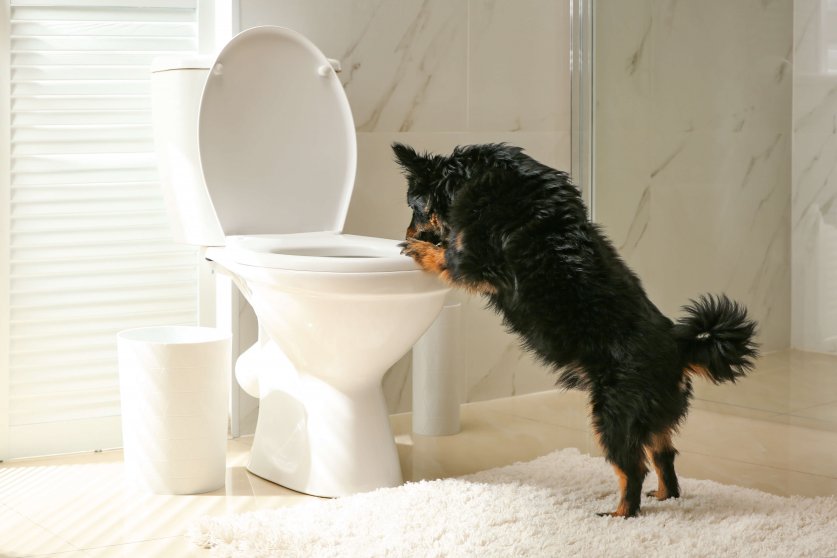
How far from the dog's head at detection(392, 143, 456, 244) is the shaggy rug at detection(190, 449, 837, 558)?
0.54m

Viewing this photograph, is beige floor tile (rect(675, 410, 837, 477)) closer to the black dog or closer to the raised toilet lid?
the black dog

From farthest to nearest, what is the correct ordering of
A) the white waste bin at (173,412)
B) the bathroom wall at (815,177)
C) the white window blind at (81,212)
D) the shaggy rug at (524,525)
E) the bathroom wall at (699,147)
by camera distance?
the bathroom wall at (699,147) < the bathroom wall at (815,177) < the white window blind at (81,212) < the white waste bin at (173,412) < the shaggy rug at (524,525)

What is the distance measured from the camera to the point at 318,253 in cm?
220

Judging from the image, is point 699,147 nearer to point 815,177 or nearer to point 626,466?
point 815,177

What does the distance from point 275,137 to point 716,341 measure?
113 cm

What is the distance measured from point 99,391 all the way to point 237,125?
2.52 ft

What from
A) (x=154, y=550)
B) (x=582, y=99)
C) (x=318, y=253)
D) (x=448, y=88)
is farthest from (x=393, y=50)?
(x=154, y=550)

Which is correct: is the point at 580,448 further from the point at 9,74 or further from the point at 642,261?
the point at 9,74

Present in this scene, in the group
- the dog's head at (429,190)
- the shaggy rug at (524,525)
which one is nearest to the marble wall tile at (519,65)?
the dog's head at (429,190)

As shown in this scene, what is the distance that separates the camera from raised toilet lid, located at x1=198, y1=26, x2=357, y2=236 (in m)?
2.24

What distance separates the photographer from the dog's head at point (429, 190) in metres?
1.96

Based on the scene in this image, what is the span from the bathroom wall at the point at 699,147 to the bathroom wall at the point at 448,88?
184 mm

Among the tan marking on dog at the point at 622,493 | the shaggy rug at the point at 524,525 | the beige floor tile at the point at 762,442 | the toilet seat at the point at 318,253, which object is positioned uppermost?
the toilet seat at the point at 318,253

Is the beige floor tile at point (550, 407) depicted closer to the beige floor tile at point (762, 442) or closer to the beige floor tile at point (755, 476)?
the beige floor tile at point (762, 442)
